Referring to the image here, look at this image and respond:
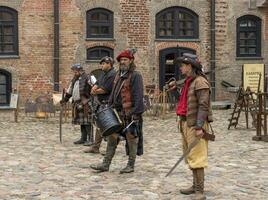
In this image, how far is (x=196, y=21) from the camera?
67.8 ft

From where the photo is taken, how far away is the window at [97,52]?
19.8 metres

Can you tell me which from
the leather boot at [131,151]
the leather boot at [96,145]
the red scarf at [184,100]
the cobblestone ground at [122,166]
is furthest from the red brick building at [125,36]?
the red scarf at [184,100]

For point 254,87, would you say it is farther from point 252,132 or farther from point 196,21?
point 252,132

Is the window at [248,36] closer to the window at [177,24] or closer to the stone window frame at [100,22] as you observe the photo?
the window at [177,24]

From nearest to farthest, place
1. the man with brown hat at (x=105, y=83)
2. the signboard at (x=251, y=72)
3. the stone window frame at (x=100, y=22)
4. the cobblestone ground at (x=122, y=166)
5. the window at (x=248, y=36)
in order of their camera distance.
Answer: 1. the cobblestone ground at (x=122, y=166)
2. the man with brown hat at (x=105, y=83)
3. the stone window frame at (x=100, y=22)
4. the signboard at (x=251, y=72)
5. the window at (x=248, y=36)

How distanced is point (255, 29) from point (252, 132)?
29.2 feet

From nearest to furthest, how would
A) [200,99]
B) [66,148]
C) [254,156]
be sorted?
[200,99] → [254,156] → [66,148]

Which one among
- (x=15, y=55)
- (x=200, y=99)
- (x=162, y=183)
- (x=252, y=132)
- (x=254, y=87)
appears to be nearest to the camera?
(x=200, y=99)

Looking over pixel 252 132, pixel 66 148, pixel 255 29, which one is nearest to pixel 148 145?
pixel 66 148

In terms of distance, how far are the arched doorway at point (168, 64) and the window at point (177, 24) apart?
50 centimetres

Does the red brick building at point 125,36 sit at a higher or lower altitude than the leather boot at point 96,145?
higher

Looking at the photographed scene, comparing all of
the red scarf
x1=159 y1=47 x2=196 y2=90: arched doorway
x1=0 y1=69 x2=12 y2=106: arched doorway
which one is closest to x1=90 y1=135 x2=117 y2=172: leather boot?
the red scarf

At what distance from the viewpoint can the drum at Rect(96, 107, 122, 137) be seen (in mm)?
7826

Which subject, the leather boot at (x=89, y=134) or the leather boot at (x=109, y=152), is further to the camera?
the leather boot at (x=89, y=134)
